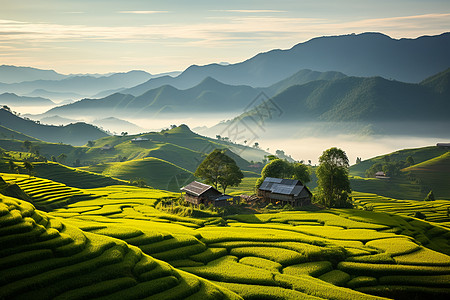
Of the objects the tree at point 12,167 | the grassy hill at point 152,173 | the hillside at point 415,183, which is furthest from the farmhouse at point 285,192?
the hillside at point 415,183

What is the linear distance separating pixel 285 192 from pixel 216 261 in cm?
3748

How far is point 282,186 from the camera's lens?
243ft

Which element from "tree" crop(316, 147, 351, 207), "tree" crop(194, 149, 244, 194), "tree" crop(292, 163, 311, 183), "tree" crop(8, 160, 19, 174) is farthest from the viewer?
"tree" crop(8, 160, 19, 174)

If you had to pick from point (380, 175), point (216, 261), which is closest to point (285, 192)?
point (216, 261)

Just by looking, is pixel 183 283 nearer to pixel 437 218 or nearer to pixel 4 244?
pixel 4 244

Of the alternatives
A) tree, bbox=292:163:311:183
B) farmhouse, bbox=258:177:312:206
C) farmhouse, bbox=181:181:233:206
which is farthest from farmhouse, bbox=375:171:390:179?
farmhouse, bbox=181:181:233:206

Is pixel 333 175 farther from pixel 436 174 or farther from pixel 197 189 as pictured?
pixel 436 174

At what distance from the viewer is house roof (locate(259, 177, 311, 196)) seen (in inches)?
2820

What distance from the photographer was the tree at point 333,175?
73.5 m

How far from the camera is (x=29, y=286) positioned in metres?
24.4

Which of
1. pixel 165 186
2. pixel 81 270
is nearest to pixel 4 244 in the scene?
Answer: pixel 81 270

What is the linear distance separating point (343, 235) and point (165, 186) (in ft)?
390

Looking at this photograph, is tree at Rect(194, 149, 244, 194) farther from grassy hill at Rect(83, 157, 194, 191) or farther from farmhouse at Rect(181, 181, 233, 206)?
grassy hill at Rect(83, 157, 194, 191)

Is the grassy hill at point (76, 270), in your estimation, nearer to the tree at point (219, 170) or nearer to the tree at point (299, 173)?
the tree at point (219, 170)
